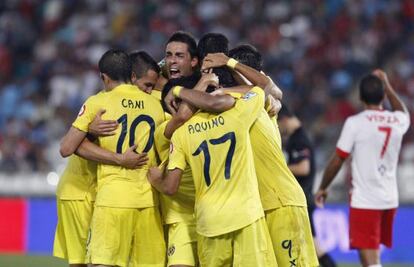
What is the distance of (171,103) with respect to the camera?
8234 millimetres

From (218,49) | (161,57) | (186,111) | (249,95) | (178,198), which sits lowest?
(178,198)

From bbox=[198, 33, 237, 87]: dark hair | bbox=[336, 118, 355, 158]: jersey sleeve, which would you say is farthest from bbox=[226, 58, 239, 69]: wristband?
bbox=[336, 118, 355, 158]: jersey sleeve

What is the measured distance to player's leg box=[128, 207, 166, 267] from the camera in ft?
28.3

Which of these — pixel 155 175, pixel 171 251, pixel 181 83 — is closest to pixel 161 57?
pixel 181 83

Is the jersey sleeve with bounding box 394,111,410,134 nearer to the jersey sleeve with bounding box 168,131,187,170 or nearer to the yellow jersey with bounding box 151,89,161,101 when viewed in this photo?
the yellow jersey with bounding box 151,89,161,101

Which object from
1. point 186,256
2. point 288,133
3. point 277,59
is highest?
point 277,59

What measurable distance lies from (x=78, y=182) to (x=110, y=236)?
0.96 metres

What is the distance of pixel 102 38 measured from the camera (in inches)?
912

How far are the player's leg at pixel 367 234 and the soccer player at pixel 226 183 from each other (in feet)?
10.0

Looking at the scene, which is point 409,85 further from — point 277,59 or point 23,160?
point 23,160

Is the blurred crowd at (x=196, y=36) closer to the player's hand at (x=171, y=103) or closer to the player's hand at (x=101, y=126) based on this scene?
the player's hand at (x=101, y=126)

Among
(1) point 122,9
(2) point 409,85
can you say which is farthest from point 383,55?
(1) point 122,9

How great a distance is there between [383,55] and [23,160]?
7.46 meters

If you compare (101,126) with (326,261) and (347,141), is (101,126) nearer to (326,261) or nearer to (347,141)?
(347,141)
